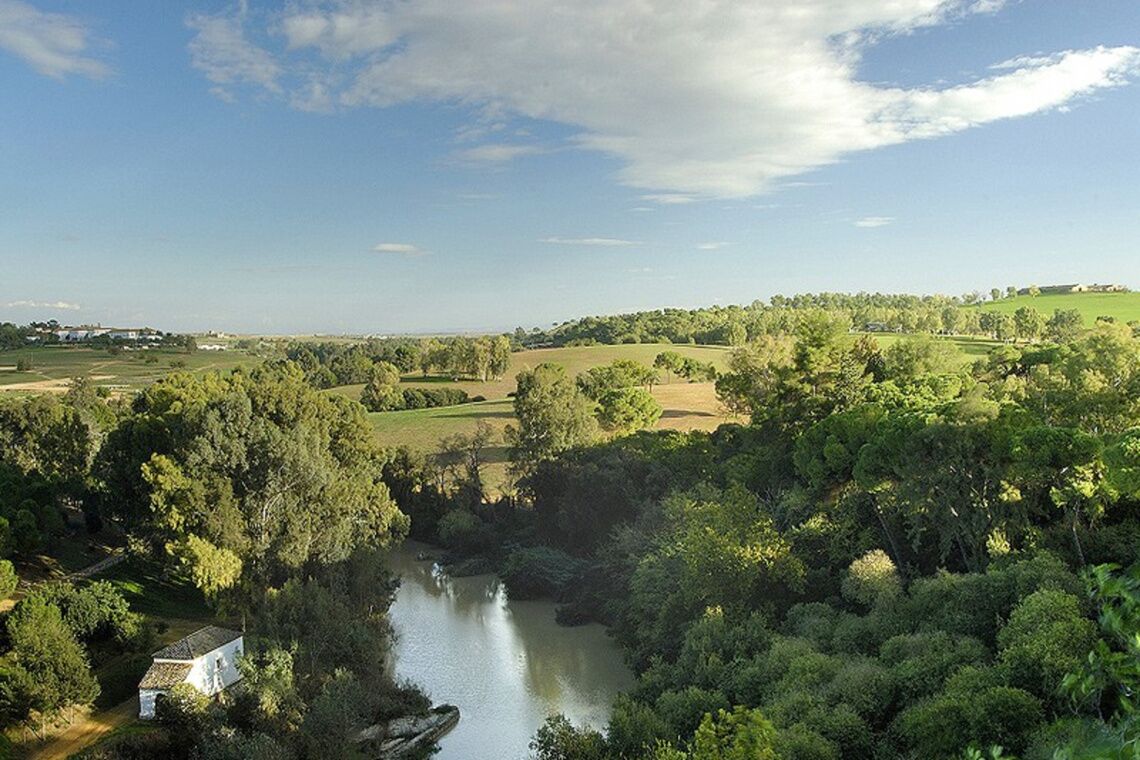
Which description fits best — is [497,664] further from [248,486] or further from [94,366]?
[94,366]

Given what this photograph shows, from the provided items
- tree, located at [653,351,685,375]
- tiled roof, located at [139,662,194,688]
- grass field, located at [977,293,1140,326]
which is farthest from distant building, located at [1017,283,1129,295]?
tiled roof, located at [139,662,194,688]

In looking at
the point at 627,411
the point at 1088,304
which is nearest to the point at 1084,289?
the point at 1088,304

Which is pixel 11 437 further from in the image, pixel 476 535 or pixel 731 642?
pixel 731 642

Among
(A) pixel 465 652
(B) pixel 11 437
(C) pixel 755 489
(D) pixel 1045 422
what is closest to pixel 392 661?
(A) pixel 465 652

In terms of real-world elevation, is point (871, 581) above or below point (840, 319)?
below

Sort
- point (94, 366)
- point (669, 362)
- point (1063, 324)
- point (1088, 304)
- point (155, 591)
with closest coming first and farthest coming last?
point (155, 591) < point (1063, 324) < point (1088, 304) < point (669, 362) < point (94, 366)
